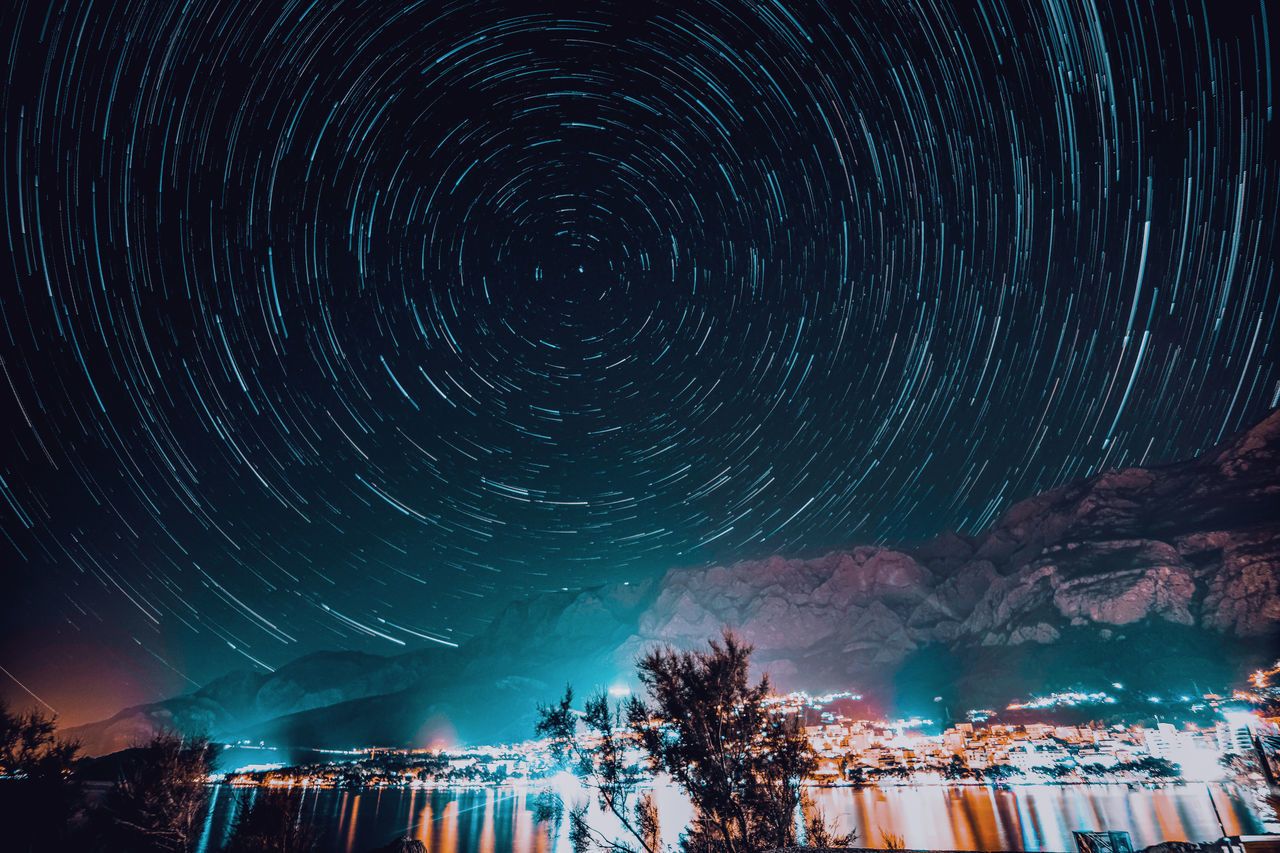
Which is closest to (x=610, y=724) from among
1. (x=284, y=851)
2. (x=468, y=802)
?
(x=284, y=851)

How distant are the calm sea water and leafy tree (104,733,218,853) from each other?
2016 centimetres

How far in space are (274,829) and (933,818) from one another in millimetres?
87903

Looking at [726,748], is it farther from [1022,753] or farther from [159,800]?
[1022,753]

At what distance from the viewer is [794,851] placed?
11.9 m

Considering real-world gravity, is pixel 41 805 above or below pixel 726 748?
below

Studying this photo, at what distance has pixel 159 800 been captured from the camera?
73.5 ft

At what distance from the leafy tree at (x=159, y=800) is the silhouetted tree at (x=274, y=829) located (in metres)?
4.42

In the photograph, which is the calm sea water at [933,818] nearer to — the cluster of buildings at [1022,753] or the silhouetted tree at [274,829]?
the cluster of buildings at [1022,753]

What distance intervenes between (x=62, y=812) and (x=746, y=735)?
106 ft

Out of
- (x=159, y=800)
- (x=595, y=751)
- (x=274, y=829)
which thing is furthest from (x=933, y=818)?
(x=159, y=800)

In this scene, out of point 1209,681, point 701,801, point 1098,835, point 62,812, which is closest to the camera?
point 1098,835

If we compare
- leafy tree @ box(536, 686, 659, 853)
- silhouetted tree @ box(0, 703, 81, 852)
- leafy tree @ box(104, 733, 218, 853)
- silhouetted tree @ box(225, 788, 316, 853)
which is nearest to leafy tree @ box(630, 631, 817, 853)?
leafy tree @ box(536, 686, 659, 853)

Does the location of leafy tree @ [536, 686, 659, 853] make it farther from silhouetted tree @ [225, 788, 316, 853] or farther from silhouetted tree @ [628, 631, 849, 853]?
silhouetted tree @ [225, 788, 316, 853]

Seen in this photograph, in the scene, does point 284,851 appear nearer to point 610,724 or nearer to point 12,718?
Answer: point 610,724
